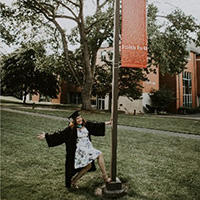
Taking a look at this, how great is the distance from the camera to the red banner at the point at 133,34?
14.1ft

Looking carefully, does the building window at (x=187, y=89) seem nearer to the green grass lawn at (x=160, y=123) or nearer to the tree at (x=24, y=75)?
the green grass lawn at (x=160, y=123)

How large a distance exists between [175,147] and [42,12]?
17165 mm

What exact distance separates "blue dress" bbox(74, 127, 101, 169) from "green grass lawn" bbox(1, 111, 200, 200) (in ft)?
1.82

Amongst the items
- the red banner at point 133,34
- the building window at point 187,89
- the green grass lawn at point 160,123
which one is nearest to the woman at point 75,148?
the red banner at point 133,34

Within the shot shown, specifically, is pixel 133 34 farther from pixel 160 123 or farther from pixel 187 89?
pixel 187 89

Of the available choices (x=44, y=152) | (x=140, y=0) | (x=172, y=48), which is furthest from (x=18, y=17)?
(x=140, y=0)

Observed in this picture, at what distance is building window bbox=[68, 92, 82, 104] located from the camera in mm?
44312

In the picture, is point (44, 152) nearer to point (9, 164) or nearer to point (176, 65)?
point (9, 164)

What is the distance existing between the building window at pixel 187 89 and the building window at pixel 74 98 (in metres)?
20.1

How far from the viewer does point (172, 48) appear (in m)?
18.1

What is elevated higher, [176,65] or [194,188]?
[176,65]

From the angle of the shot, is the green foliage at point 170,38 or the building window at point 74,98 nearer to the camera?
the green foliage at point 170,38

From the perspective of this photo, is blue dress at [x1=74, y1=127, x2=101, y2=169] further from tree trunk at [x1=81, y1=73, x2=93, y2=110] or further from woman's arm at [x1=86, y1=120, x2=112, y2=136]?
tree trunk at [x1=81, y1=73, x2=93, y2=110]

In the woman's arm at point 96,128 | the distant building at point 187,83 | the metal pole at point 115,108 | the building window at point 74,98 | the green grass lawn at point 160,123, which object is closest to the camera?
the metal pole at point 115,108
